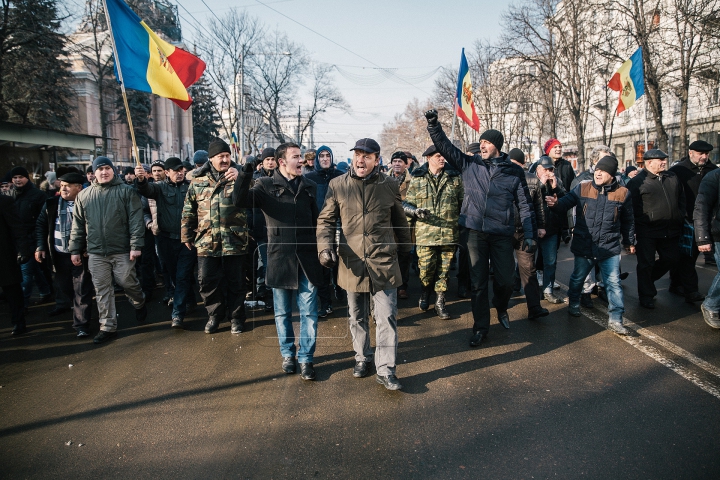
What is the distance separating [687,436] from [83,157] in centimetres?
3792

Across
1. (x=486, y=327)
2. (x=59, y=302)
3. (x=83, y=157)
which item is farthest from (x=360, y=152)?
(x=83, y=157)

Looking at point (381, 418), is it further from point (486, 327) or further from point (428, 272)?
point (428, 272)

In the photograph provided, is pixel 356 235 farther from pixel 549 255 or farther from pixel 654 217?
pixel 654 217

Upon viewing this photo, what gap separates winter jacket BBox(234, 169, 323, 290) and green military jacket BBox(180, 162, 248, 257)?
117 cm

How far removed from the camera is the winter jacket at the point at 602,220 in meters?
5.90

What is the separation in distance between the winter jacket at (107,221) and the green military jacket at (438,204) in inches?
125

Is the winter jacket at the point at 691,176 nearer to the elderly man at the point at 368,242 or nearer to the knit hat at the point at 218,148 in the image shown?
the elderly man at the point at 368,242

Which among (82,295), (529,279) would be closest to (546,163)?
(529,279)

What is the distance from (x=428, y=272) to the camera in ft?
21.2

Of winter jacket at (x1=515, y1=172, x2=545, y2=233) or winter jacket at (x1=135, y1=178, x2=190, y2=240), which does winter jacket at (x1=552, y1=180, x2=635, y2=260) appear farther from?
winter jacket at (x1=135, y1=178, x2=190, y2=240)

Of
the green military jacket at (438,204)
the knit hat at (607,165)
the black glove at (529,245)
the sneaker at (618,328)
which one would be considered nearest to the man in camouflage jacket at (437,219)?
the green military jacket at (438,204)

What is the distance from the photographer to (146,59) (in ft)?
19.6

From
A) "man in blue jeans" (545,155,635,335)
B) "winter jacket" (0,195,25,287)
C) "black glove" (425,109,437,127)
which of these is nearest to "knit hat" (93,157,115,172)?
"winter jacket" (0,195,25,287)

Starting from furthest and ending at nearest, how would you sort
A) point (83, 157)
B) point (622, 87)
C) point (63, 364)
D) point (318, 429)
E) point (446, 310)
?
point (83, 157), point (622, 87), point (446, 310), point (63, 364), point (318, 429)
